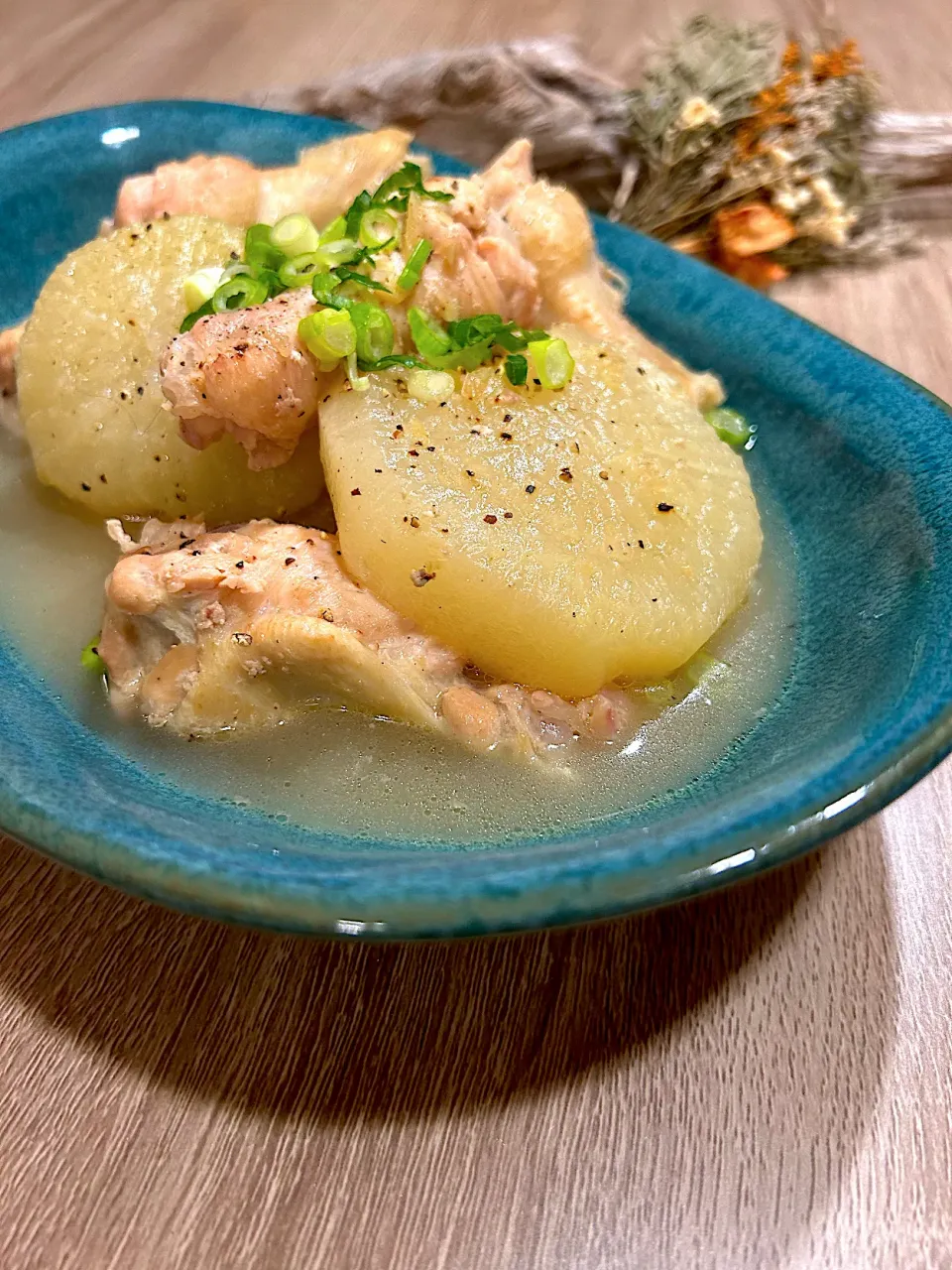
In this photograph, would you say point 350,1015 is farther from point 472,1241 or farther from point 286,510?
point 286,510

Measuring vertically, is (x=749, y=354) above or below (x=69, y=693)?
below

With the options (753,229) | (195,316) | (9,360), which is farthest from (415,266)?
(753,229)

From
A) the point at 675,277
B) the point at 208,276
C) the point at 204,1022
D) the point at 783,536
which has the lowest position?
the point at 783,536

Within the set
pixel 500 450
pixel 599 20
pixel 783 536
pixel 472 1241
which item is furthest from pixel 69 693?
pixel 599 20

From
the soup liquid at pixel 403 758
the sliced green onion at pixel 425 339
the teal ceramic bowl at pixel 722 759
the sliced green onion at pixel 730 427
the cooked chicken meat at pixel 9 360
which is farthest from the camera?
the sliced green onion at pixel 730 427

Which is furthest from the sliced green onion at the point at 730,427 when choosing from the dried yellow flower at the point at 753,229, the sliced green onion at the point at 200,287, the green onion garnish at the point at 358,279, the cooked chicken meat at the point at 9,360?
the cooked chicken meat at the point at 9,360

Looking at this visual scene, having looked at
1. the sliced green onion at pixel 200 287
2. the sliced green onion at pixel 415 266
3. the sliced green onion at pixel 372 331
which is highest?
the sliced green onion at pixel 200 287

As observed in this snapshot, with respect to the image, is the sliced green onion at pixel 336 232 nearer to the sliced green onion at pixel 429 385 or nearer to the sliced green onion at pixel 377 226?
the sliced green onion at pixel 377 226
